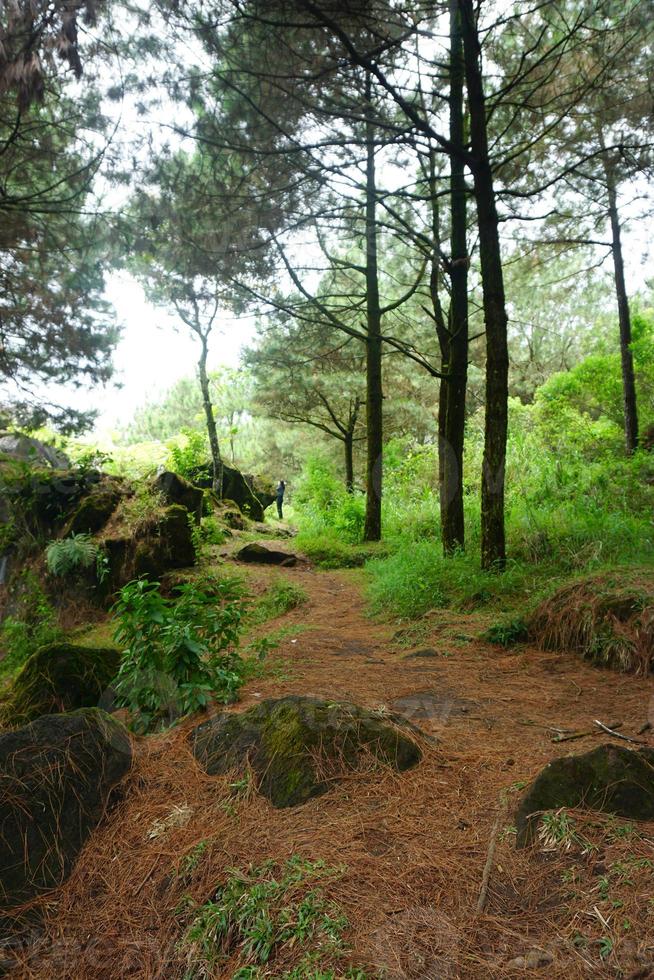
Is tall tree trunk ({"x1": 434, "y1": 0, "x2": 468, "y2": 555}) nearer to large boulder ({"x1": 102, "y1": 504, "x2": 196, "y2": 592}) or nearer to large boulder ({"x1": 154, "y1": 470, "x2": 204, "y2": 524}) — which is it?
large boulder ({"x1": 102, "y1": 504, "x2": 196, "y2": 592})

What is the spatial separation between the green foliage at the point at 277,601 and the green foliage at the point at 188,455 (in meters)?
6.62

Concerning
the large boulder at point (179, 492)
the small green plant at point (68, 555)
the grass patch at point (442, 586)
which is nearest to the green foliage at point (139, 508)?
the large boulder at point (179, 492)

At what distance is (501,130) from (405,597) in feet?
20.0

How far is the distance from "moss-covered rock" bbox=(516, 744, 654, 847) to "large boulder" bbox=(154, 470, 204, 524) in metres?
7.41

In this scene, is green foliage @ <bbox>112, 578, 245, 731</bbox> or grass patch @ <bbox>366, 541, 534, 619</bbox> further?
grass patch @ <bbox>366, 541, 534, 619</bbox>

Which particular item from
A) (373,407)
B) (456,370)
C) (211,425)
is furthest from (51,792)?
(211,425)

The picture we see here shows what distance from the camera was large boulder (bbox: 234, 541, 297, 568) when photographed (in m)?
9.90

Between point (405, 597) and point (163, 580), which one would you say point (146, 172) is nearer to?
point (163, 580)

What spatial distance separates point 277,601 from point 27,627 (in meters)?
3.01

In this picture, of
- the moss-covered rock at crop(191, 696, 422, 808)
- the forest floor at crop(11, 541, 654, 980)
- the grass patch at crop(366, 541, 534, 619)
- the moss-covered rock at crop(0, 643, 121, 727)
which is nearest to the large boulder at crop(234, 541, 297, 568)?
the grass patch at crop(366, 541, 534, 619)

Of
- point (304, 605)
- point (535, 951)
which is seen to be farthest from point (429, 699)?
point (304, 605)

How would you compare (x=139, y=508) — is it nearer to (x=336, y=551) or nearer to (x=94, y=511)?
(x=94, y=511)

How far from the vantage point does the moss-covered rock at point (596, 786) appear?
1.99 meters

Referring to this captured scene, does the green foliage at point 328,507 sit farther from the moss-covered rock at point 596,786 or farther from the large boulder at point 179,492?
the moss-covered rock at point 596,786
